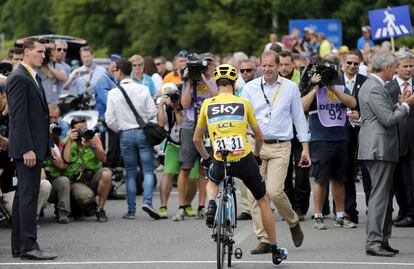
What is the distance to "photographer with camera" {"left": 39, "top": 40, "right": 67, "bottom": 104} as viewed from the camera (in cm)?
2000

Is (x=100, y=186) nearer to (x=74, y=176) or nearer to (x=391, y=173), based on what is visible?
(x=74, y=176)

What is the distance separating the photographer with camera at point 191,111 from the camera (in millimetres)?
16469

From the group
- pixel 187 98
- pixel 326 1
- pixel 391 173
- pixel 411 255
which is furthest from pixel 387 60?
pixel 326 1

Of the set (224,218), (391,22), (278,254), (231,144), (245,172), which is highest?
(391,22)

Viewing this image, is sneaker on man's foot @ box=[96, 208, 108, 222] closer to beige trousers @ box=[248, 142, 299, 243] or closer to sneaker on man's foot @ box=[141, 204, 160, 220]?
sneaker on man's foot @ box=[141, 204, 160, 220]

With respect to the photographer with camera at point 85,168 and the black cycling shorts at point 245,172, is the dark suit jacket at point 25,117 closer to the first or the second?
the black cycling shorts at point 245,172

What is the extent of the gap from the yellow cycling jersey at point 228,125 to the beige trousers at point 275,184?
119 centimetres

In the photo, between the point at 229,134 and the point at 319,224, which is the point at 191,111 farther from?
the point at 229,134

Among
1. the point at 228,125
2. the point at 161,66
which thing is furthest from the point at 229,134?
the point at 161,66

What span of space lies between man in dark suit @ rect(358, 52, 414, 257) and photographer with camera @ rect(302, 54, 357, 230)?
212cm

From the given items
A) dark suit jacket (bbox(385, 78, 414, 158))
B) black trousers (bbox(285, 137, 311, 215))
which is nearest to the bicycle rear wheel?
dark suit jacket (bbox(385, 78, 414, 158))

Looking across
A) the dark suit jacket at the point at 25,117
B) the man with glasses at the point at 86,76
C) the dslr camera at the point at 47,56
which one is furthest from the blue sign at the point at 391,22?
the dark suit jacket at the point at 25,117

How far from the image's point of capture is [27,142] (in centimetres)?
1352

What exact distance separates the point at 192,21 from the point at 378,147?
1351 inches
